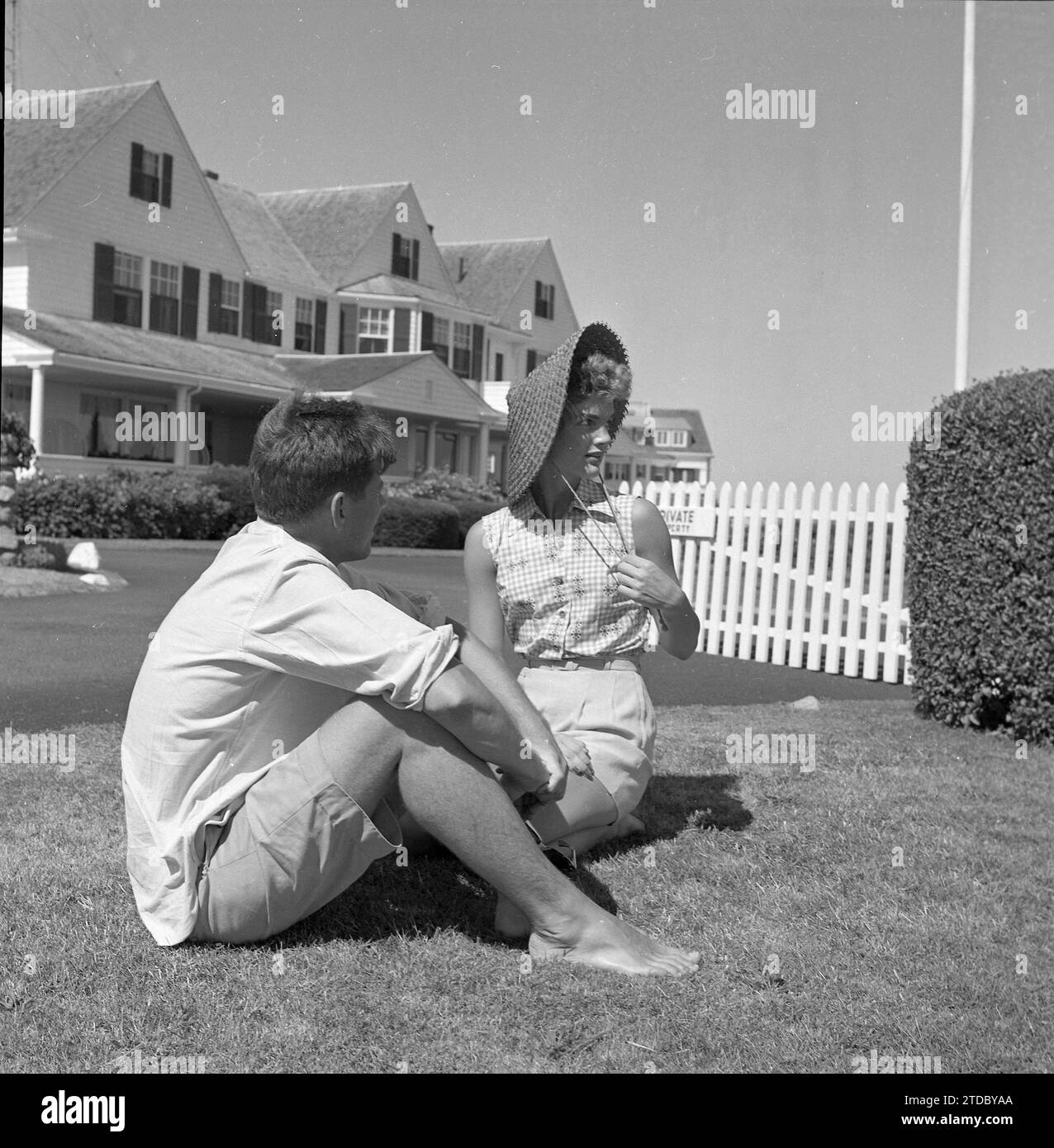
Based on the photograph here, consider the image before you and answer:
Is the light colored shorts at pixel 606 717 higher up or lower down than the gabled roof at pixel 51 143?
lower down

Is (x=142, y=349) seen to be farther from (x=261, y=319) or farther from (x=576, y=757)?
(x=576, y=757)

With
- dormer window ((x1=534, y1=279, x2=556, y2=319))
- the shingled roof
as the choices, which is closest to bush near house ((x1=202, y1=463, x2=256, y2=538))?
the shingled roof

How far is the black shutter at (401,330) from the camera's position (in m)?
37.4

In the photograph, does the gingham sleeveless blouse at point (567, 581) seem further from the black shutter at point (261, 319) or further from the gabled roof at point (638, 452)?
the gabled roof at point (638, 452)

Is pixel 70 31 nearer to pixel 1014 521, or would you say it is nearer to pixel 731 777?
pixel 731 777

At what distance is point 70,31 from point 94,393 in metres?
23.4

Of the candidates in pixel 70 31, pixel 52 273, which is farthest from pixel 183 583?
pixel 52 273

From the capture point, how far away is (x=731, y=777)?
5.52 m

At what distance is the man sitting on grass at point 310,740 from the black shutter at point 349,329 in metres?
34.4

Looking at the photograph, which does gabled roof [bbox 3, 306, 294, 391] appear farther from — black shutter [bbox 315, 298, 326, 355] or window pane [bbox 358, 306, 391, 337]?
window pane [bbox 358, 306, 391, 337]

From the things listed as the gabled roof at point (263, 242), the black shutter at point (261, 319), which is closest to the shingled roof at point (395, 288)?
the gabled roof at point (263, 242)

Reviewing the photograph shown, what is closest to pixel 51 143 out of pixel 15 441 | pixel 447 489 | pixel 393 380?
pixel 393 380

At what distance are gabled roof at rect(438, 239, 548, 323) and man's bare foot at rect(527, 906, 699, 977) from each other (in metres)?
40.6

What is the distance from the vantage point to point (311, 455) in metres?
2.94
